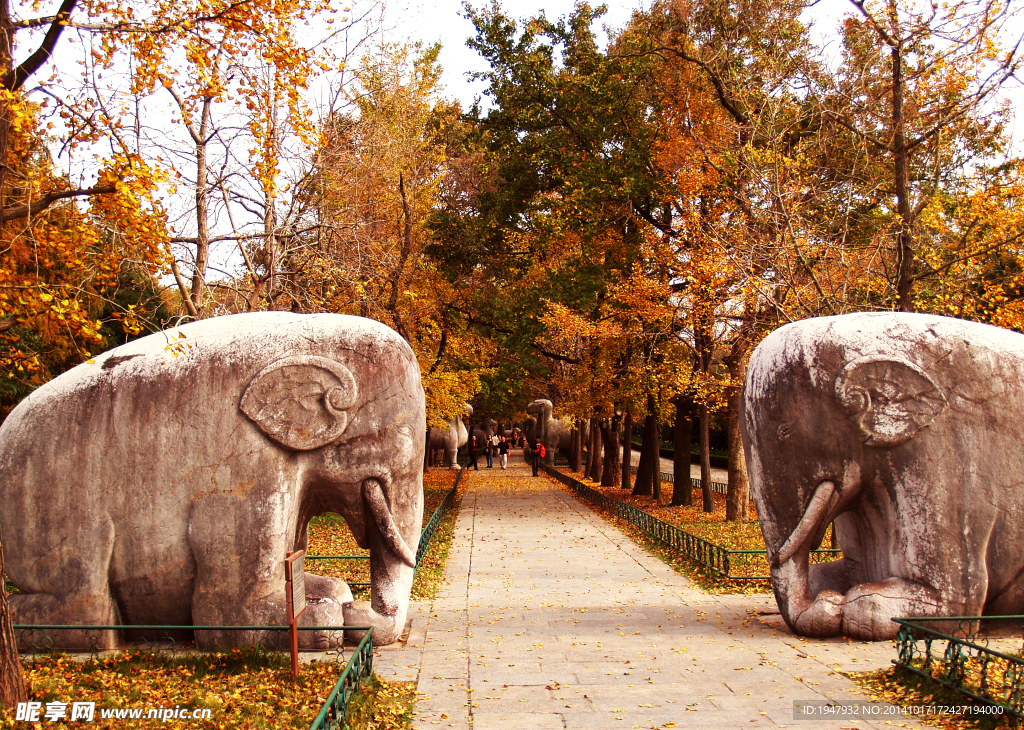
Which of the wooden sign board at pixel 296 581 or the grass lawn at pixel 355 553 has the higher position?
the wooden sign board at pixel 296 581

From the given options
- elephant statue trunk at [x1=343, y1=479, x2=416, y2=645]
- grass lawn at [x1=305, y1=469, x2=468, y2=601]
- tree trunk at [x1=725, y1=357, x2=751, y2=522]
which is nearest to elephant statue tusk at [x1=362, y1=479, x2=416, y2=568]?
elephant statue trunk at [x1=343, y1=479, x2=416, y2=645]

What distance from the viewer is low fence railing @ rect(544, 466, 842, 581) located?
10.8m

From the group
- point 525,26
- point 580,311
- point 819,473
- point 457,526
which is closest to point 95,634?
point 819,473

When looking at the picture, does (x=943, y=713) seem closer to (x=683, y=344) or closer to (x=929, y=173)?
(x=929, y=173)

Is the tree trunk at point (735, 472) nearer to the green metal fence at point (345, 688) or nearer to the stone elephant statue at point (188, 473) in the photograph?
the stone elephant statue at point (188, 473)

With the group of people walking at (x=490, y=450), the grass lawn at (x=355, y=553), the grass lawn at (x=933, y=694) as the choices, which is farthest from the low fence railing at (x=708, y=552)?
the group of people walking at (x=490, y=450)

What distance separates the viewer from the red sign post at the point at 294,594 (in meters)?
5.97

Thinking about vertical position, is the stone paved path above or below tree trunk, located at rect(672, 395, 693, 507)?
below

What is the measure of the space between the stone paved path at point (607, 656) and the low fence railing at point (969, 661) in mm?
383

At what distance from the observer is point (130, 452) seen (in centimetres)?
660

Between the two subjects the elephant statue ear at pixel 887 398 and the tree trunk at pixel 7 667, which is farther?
the elephant statue ear at pixel 887 398

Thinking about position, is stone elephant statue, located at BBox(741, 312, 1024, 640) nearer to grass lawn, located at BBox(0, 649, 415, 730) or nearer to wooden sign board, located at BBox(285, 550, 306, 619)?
grass lawn, located at BBox(0, 649, 415, 730)

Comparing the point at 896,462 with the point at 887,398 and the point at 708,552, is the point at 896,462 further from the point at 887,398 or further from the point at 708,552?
the point at 708,552

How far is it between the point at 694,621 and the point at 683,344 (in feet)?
32.3
